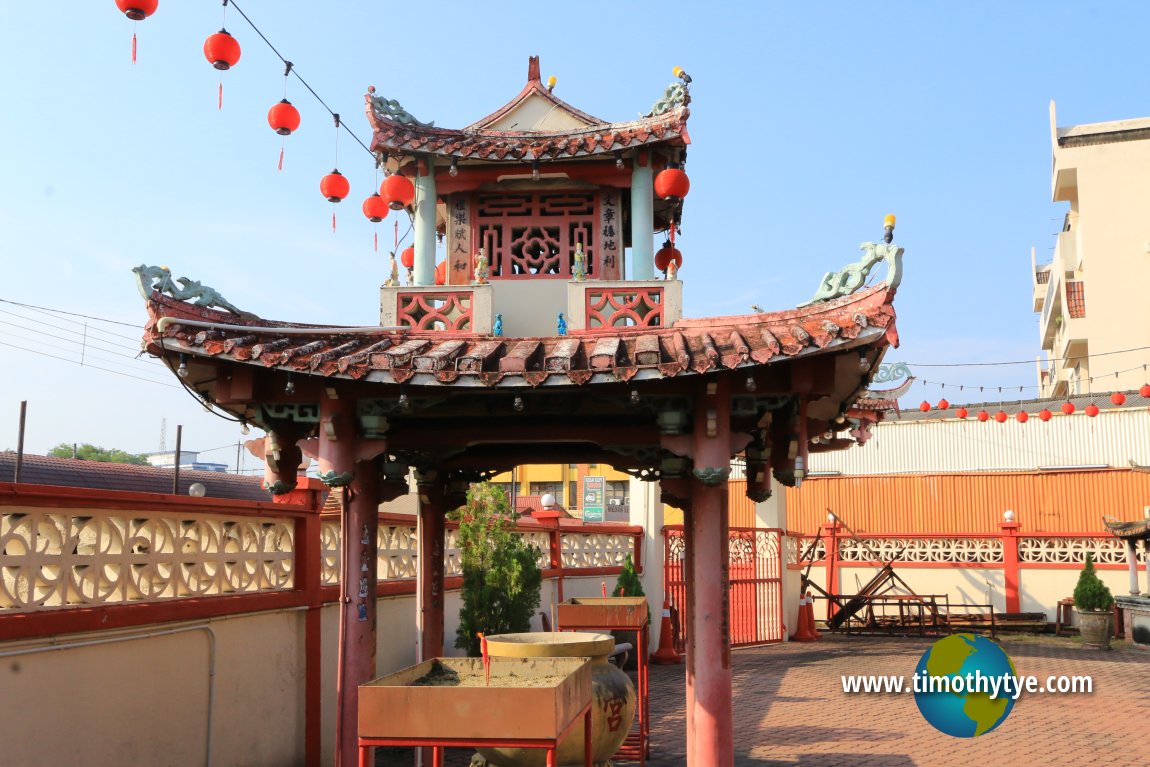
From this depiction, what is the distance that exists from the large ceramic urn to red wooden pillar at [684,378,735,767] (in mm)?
602

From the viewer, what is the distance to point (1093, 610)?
21438 mm

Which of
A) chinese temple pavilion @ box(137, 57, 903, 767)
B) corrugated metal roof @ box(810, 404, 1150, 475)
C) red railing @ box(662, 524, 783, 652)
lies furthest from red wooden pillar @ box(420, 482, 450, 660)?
corrugated metal roof @ box(810, 404, 1150, 475)

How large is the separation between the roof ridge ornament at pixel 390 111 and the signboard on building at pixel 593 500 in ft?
100

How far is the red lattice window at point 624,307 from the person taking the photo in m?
8.38

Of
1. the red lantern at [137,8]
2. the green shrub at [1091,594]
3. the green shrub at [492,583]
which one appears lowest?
the green shrub at [1091,594]

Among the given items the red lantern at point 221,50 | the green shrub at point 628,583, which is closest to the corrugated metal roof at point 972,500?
the green shrub at point 628,583

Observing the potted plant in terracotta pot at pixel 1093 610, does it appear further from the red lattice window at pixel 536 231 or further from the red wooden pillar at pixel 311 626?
the red wooden pillar at pixel 311 626

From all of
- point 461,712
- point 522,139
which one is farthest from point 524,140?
point 461,712

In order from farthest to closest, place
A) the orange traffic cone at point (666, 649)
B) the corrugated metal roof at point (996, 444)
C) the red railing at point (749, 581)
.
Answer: the corrugated metal roof at point (996, 444), the red railing at point (749, 581), the orange traffic cone at point (666, 649)

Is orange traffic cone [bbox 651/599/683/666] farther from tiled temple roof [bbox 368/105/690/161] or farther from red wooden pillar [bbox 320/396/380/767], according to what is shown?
tiled temple roof [bbox 368/105/690/161]

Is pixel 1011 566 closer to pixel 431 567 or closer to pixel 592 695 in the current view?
pixel 431 567

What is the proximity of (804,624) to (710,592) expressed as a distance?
1559 centimetres

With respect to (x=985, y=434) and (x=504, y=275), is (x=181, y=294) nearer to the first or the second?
(x=504, y=275)

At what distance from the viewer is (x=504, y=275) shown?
943cm
